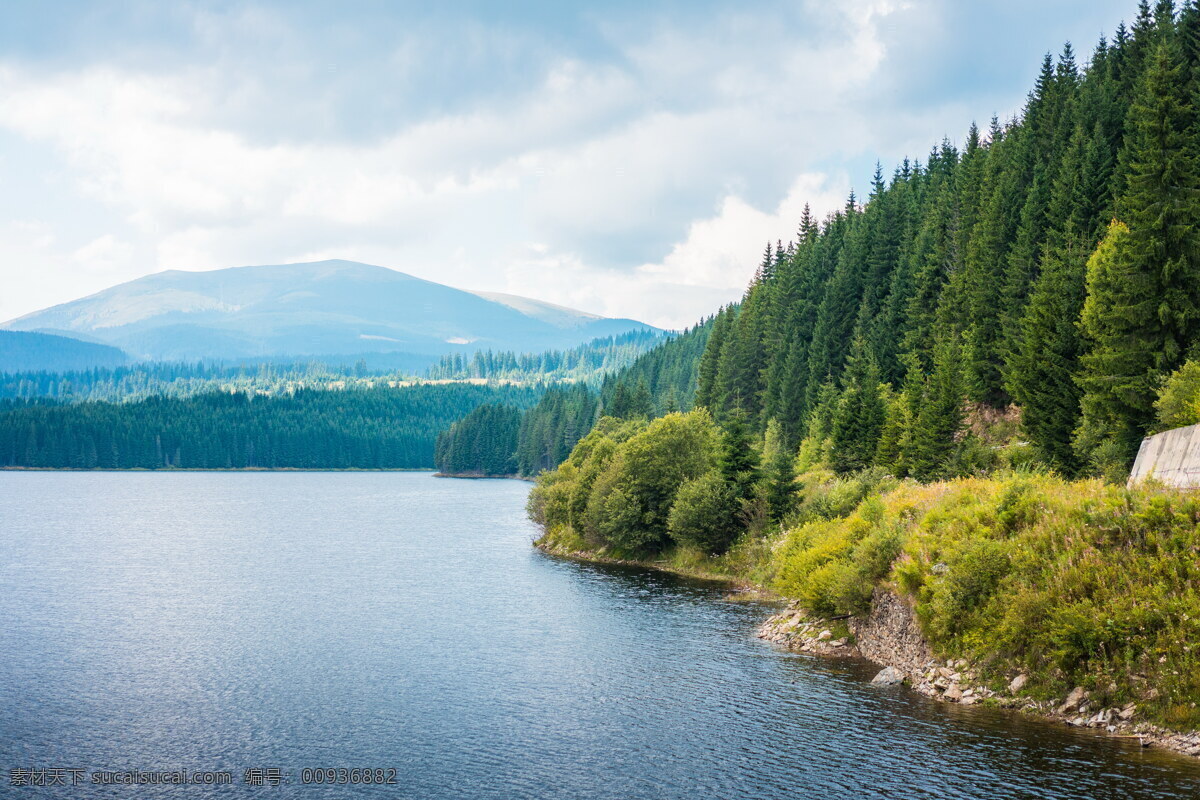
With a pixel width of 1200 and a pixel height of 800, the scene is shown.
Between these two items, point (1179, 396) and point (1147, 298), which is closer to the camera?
point (1179, 396)

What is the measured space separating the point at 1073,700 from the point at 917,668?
8.37 m

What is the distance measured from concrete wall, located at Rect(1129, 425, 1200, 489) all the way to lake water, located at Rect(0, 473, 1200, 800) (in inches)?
528

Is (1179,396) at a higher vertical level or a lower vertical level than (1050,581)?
higher

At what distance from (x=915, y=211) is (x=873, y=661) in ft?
308

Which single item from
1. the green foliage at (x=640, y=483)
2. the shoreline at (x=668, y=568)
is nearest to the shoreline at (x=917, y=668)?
the shoreline at (x=668, y=568)

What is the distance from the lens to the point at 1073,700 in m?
36.0

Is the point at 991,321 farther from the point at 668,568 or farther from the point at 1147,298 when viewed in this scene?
the point at 668,568

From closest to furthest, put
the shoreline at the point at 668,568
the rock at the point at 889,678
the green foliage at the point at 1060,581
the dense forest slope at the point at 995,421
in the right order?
the green foliage at the point at 1060,581 < the dense forest slope at the point at 995,421 < the rock at the point at 889,678 < the shoreline at the point at 668,568

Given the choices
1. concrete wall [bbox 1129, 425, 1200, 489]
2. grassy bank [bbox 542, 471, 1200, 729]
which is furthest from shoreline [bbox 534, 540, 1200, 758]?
concrete wall [bbox 1129, 425, 1200, 489]

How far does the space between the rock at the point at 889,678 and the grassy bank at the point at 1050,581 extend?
2.26m

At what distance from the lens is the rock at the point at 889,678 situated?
43.2 meters

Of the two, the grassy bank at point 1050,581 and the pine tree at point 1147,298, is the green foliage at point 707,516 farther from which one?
the pine tree at point 1147,298

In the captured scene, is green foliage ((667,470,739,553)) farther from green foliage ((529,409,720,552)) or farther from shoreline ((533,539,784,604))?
green foliage ((529,409,720,552))

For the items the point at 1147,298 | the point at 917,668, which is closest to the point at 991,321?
the point at 1147,298
